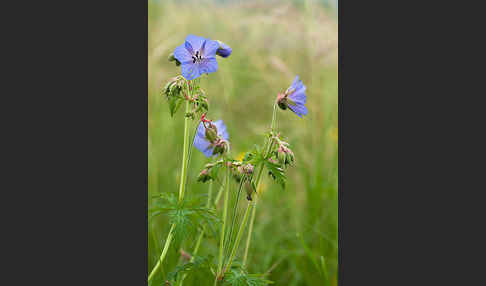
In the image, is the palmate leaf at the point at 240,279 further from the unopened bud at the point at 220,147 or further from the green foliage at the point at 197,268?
the unopened bud at the point at 220,147

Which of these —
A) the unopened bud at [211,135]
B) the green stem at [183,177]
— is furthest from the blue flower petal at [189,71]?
the unopened bud at [211,135]

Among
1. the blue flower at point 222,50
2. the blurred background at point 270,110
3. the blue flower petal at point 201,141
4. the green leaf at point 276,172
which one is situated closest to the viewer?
the green leaf at point 276,172

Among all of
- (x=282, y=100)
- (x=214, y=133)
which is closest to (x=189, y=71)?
(x=214, y=133)

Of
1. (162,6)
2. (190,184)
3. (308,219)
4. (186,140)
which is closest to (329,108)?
(308,219)

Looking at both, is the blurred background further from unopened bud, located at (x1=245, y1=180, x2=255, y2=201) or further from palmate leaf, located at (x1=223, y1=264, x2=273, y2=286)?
unopened bud, located at (x1=245, y1=180, x2=255, y2=201)

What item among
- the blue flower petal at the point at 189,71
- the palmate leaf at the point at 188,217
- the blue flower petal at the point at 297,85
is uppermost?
the blue flower petal at the point at 189,71

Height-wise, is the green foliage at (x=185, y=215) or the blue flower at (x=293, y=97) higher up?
the blue flower at (x=293, y=97)

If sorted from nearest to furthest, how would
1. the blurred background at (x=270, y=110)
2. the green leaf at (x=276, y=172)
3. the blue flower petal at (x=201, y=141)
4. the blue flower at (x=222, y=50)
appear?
the green leaf at (x=276, y=172) < the blue flower at (x=222, y=50) < the blue flower petal at (x=201, y=141) < the blurred background at (x=270, y=110)

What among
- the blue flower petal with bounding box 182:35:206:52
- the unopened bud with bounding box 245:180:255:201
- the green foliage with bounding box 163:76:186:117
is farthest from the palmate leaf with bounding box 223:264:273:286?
the blue flower petal with bounding box 182:35:206:52
